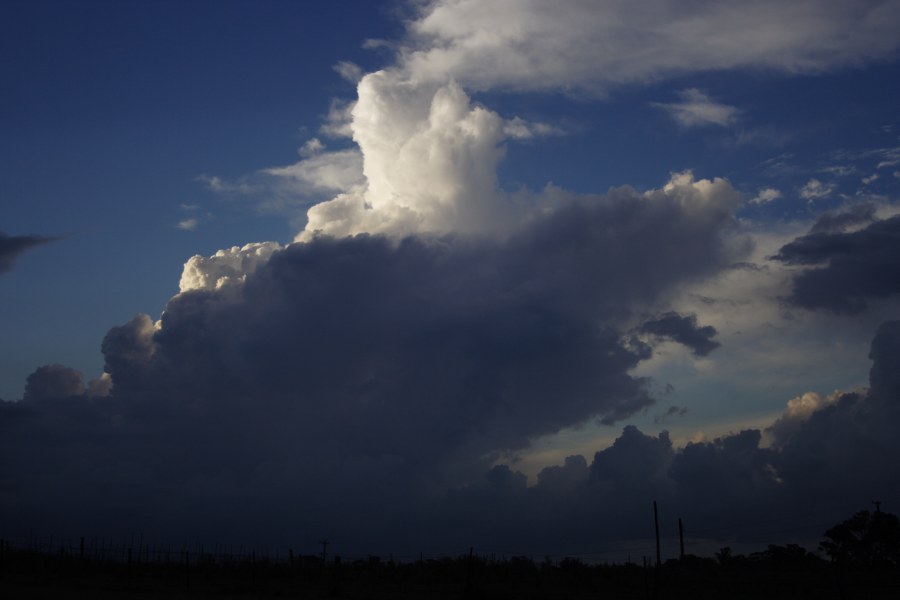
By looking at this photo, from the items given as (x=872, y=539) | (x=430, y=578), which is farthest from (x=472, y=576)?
(x=872, y=539)

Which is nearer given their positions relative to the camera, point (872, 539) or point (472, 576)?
point (472, 576)

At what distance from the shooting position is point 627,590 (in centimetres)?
7044

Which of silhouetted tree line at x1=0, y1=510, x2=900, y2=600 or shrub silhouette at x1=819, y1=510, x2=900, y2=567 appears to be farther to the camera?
shrub silhouette at x1=819, y1=510, x2=900, y2=567

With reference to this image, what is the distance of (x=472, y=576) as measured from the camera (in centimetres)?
6800

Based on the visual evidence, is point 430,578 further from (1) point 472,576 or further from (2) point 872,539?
(2) point 872,539

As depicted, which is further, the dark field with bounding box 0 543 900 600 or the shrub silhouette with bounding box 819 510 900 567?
the shrub silhouette with bounding box 819 510 900 567

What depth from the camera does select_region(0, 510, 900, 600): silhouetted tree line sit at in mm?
58188

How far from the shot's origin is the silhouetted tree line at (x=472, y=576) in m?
58.2

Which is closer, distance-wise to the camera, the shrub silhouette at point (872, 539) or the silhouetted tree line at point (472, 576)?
the silhouetted tree line at point (472, 576)

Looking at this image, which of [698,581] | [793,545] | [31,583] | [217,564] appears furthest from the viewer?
Answer: [793,545]

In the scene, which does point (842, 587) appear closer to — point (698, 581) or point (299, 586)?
point (698, 581)

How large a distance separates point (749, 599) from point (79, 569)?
2074 inches

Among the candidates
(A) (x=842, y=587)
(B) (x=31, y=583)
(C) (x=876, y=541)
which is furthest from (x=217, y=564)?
(C) (x=876, y=541)

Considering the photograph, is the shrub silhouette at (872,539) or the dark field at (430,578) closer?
the dark field at (430,578)
